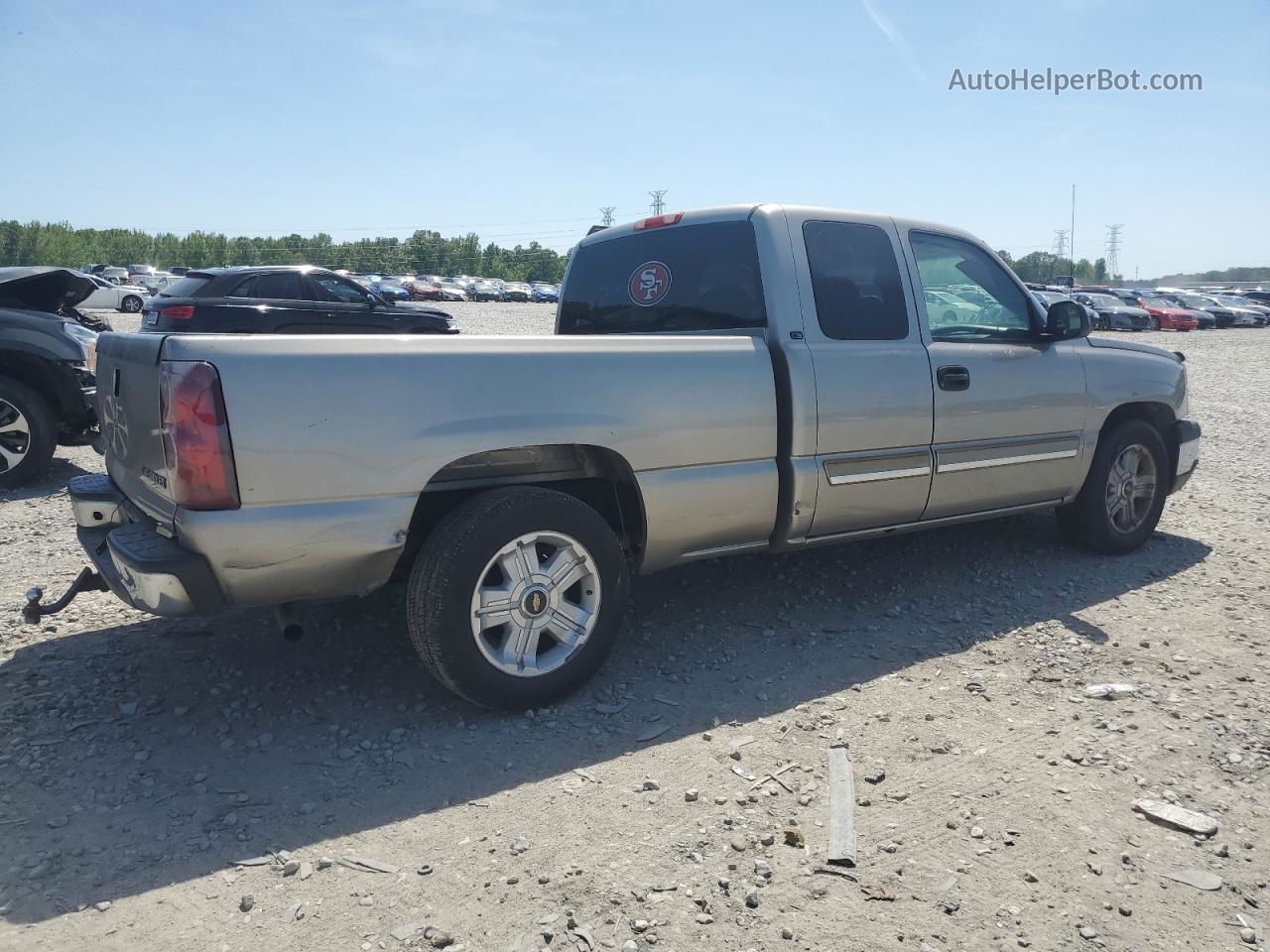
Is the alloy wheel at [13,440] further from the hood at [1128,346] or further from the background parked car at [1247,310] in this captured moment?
the background parked car at [1247,310]

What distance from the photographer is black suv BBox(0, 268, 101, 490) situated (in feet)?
23.9

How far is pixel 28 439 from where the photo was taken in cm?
733

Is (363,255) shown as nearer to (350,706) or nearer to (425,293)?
(425,293)

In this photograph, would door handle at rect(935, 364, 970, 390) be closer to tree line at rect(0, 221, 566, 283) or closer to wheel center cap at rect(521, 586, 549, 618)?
wheel center cap at rect(521, 586, 549, 618)

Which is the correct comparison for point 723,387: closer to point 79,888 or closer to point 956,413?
point 956,413

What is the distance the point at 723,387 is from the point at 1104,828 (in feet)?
6.79

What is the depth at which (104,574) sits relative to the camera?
3.50 meters

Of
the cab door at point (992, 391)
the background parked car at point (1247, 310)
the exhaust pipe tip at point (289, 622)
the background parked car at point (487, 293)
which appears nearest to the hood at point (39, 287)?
the exhaust pipe tip at point (289, 622)

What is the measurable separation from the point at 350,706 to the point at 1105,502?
4.39m

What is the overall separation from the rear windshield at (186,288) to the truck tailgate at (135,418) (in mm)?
8894

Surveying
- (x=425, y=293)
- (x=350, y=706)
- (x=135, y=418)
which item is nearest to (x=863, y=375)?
(x=350, y=706)

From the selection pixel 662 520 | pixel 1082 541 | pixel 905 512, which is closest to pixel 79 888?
pixel 662 520

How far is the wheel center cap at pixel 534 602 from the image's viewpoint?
11.9ft

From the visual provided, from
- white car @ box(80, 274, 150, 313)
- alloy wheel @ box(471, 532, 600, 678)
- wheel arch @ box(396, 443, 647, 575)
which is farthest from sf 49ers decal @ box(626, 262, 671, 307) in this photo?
white car @ box(80, 274, 150, 313)
